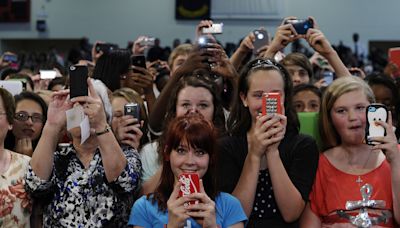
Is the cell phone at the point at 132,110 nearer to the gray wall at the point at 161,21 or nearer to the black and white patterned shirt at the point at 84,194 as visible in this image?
the black and white patterned shirt at the point at 84,194

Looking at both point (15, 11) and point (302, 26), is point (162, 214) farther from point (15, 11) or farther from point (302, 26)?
point (15, 11)

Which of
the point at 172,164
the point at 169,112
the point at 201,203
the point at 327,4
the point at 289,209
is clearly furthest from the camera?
the point at 327,4

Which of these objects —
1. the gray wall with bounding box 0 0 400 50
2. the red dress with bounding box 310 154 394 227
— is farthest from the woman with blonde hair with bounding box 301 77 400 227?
the gray wall with bounding box 0 0 400 50

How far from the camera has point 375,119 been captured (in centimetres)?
297

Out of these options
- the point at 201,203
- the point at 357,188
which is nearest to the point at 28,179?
the point at 201,203

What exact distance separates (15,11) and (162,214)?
14.4 meters

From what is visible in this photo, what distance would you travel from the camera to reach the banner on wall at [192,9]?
1579cm

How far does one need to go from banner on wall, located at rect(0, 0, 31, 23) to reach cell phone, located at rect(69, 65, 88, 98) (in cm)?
1396

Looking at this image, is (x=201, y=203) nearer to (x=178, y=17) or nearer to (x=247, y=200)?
(x=247, y=200)

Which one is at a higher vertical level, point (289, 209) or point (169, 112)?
point (169, 112)

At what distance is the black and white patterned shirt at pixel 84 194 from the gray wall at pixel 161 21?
41.0 ft

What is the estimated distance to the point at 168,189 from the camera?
286 centimetres

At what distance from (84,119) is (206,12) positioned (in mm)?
13156

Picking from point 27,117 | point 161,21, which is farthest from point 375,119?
point 161,21
